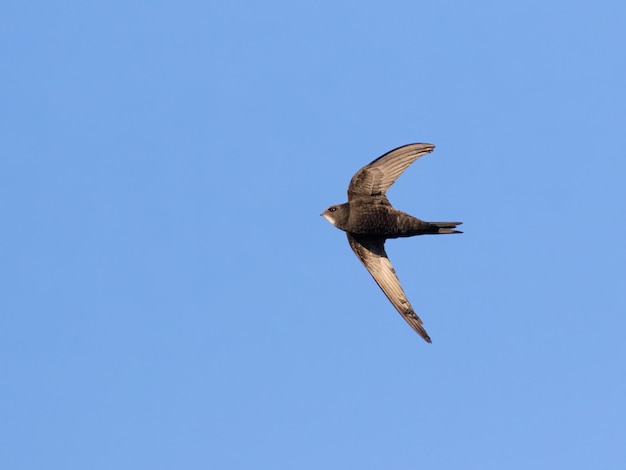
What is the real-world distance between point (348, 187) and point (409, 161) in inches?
86.2

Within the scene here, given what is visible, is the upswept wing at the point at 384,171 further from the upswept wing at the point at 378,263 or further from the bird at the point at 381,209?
the upswept wing at the point at 378,263

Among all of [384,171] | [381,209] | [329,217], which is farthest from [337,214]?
[384,171]

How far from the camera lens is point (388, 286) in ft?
95.3

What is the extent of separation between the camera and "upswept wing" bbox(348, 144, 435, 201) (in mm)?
28609

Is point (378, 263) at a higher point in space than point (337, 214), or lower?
lower

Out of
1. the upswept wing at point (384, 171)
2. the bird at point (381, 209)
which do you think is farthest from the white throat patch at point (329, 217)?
the upswept wing at point (384, 171)

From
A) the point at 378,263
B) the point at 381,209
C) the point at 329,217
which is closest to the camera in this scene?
the point at 381,209

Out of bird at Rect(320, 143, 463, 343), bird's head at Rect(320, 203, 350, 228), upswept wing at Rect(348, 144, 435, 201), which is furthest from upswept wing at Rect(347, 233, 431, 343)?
upswept wing at Rect(348, 144, 435, 201)

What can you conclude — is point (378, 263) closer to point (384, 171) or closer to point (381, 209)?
point (381, 209)

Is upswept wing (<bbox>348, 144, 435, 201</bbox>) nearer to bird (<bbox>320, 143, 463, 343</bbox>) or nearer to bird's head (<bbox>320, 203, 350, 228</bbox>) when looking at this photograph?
bird (<bbox>320, 143, 463, 343</bbox>)

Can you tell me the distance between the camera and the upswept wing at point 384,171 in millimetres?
28609

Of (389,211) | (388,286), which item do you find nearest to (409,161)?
(389,211)

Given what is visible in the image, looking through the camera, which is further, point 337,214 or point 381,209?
point 337,214

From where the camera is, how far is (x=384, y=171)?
28.8 m
